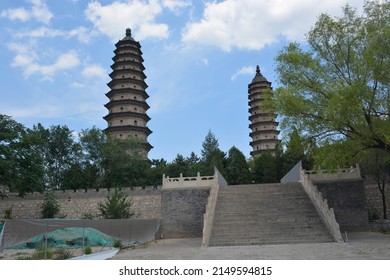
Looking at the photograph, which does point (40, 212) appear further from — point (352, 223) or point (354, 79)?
point (354, 79)

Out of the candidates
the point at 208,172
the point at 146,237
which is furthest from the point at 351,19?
the point at 208,172

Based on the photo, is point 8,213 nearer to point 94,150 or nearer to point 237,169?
point 94,150

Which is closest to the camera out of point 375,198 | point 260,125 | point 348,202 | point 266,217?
point 266,217

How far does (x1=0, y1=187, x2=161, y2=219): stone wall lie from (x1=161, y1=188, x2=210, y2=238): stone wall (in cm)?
604

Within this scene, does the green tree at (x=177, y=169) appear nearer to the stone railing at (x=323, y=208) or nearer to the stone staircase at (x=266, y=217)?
the stone staircase at (x=266, y=217)

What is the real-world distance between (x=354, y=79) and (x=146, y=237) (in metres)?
10.7

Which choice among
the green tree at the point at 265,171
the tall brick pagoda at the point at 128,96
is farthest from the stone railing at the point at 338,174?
the tall brick pagoda at the point at 128,96

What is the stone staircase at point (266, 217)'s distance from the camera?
1222 cm

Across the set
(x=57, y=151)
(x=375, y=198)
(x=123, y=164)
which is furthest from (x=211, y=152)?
(x=375, y=198)

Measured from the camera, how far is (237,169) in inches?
1237

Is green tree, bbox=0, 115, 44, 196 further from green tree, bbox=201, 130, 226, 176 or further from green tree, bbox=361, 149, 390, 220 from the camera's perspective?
green tree, bbox=361, 149, 390, 220

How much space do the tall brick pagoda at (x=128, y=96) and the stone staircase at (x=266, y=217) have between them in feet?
67.0

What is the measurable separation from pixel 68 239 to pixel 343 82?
1092 centimetres

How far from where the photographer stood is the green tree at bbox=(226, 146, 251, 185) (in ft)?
101
